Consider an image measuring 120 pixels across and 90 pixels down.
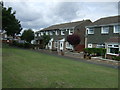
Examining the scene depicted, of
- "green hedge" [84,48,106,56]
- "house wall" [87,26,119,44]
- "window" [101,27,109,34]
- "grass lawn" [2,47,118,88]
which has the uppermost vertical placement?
"window" [101,27,109,34]

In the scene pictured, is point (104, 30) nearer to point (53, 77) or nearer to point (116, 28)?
point (116, 28)

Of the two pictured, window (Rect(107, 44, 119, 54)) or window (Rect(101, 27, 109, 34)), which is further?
window (Rect(101, 27, 109, 34))

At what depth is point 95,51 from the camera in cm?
2377

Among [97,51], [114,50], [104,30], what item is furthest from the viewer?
[104,30]

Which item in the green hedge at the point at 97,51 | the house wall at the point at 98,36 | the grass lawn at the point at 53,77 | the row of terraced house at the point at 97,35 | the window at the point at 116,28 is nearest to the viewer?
the grass lawn at the point at 53,77

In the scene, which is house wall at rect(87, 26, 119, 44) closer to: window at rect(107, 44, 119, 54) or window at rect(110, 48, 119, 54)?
window at rect(107, 44, 119, 54)

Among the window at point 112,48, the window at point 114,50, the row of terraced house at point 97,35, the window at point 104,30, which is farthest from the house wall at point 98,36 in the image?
the window at point 114,50

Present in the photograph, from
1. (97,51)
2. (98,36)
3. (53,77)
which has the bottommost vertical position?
(53,77)

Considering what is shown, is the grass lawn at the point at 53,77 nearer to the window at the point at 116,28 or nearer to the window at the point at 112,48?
the window at the point at 112,48

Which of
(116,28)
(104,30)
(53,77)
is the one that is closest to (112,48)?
(116,28)

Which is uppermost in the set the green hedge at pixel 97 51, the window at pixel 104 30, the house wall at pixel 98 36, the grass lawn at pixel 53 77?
the window at pixel 104 30

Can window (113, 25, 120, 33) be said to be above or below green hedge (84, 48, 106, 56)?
above

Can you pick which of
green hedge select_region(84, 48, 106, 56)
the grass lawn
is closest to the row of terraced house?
green hedge select_region(84, 48, 106, 56)

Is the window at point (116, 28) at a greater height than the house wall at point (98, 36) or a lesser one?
greater
